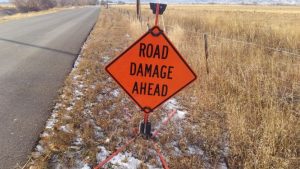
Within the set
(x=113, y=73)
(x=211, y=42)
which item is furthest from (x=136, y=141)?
(x=211, y=42)

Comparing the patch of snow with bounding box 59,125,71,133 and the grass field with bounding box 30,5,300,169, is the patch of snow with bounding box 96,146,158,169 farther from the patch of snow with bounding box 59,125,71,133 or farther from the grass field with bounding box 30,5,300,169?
the patch of snow with bounding box 59,125,71,133

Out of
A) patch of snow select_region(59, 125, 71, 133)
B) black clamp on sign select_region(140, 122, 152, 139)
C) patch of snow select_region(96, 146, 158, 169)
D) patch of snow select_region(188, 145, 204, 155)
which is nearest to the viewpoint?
patch of snow select_region(96, 146, 158, 169)

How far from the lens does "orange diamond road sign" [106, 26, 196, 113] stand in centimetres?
364

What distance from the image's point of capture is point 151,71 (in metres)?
3.73

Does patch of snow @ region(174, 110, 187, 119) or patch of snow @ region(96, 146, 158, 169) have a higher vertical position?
patch of snow @ region(174, 110, 187, 119)

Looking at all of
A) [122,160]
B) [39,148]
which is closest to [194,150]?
[122,160]

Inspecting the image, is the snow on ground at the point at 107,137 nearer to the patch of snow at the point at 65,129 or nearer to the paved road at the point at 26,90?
the patch of snow at the point at 65,129

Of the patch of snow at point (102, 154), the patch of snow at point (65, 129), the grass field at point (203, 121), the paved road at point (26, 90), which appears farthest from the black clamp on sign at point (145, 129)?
the paved road at point (26, 90)

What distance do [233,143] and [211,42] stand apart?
5912 mm

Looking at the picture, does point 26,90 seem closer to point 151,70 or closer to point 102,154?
point 102,154

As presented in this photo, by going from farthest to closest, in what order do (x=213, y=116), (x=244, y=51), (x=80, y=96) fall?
(x=244, y=51) → (x=80, y=96) → (x=213, y=116)

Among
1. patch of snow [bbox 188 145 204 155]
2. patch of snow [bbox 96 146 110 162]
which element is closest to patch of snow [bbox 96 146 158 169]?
patch of snow [bbox 96 146 110 162]

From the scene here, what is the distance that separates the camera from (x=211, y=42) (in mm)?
9477

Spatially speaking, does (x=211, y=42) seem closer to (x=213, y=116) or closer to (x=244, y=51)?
(x=244, y=51)
